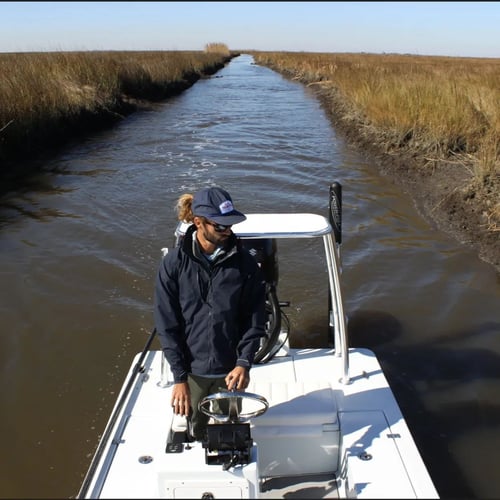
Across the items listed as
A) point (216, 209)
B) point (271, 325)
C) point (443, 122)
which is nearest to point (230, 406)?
point (216, 209)

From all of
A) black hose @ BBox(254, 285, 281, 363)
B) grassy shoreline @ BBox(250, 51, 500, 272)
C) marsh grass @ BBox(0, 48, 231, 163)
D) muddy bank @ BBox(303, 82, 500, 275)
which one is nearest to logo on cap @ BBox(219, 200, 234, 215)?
black hose @ BBox(254, 285, 281, 363)

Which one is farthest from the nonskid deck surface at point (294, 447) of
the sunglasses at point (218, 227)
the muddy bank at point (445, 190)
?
the muddy bank at point (445, 190)

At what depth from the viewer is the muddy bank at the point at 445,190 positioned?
7.34 metres

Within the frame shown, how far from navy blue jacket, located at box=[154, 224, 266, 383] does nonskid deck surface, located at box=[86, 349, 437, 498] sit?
40cm

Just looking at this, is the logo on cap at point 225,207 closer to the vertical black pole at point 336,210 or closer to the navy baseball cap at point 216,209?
the navy baseball cap at point 216,209

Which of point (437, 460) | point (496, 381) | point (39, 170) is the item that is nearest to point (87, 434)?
point (437, 460)

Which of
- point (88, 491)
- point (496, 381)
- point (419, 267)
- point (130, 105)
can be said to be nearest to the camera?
point (88, 491)

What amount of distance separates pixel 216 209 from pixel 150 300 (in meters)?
3.87

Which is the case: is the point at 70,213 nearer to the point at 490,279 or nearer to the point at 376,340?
the point at 376,340

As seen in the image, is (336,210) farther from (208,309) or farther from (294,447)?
(294,447)

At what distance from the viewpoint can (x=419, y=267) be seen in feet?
22.5

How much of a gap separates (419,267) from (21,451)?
4.87 m

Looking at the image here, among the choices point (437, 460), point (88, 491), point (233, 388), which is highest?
point (233, 388)

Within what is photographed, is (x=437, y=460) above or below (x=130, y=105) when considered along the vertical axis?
below
